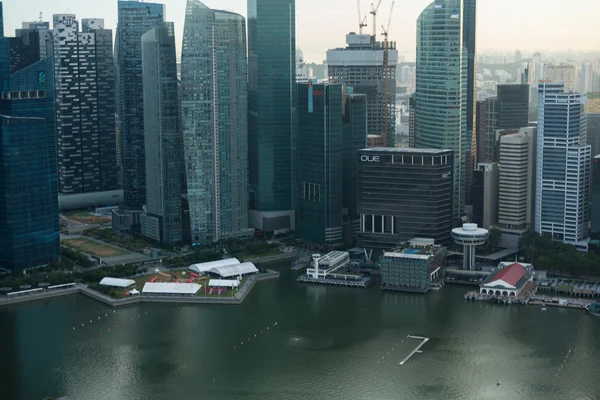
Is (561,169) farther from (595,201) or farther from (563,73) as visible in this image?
(563,73)

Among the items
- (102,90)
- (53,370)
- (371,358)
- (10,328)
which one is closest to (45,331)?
(10,328)

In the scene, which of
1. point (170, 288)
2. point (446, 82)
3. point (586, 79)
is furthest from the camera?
point (586, 79)

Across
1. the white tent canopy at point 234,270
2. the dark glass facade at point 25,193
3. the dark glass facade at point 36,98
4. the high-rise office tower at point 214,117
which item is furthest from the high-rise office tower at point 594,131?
the dark glass facade at point 25,193

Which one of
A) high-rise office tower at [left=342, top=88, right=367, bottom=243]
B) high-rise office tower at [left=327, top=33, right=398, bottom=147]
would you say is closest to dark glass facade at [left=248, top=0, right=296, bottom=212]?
high-rise office tower at [left=342, top=88, right=367, bottom=243]

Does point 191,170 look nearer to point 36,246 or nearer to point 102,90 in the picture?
point 36,246

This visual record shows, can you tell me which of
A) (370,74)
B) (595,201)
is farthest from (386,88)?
(595,201)

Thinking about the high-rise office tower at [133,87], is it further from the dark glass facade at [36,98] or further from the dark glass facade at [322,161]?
the dark glass facade at [322,161]

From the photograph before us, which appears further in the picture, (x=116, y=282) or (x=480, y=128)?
(x=480, y=128)
